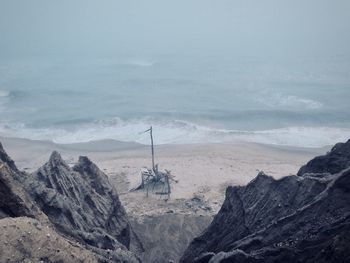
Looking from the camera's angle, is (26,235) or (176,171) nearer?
(26,235)

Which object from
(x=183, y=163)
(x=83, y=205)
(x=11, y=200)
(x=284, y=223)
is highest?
(x=11, y=200)

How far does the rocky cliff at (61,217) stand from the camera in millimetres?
15789

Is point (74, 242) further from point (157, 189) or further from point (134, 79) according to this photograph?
point (134, 79)

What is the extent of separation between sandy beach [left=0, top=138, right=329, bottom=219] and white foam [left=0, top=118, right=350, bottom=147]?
92.3 inches

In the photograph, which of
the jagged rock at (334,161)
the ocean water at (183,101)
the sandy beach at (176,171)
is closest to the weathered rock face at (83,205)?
the sandy beach at (176,171)

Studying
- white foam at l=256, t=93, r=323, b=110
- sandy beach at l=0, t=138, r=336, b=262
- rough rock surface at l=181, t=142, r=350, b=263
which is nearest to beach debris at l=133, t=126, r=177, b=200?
sandy beach at l=0, t=138, r=336, b=262

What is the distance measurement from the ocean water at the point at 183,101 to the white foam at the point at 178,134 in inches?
5.0

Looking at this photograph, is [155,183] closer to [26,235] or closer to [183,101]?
[26,235]

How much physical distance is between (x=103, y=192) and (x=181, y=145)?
2670cm

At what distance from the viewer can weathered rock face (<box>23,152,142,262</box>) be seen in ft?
67.1

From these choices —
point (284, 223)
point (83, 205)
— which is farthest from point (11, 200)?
point (284, 223)

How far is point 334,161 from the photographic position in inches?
877

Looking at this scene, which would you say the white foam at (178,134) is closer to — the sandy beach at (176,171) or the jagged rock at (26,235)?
the sandy beach at (176,171)

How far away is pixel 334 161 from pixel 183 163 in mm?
24003
